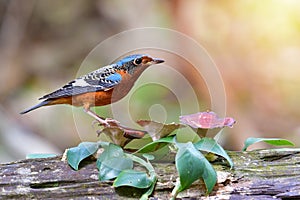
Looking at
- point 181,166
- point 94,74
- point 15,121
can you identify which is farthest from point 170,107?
point 181,166

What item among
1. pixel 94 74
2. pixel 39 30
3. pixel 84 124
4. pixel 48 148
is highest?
pixel 94 74

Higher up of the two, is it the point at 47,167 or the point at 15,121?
the point at 47,167

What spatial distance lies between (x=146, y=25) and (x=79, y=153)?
3220mm

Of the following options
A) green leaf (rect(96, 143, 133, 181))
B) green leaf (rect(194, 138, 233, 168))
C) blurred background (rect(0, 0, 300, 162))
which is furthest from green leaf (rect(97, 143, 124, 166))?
blurred background (rect(0, 0, 300, 162))

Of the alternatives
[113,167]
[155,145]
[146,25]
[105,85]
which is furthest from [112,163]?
[146,25]

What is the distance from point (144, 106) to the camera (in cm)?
394

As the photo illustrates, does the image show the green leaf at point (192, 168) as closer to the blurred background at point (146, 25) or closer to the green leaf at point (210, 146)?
the green leaf at point (210, 146)

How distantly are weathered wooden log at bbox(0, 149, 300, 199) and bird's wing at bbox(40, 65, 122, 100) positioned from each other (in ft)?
0.63

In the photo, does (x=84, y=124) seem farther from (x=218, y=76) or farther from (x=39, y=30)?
(x=39, y=30)

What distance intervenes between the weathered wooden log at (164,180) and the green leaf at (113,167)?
0.02 metres

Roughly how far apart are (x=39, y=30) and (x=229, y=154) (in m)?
3.47

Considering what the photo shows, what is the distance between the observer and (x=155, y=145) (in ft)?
4.94

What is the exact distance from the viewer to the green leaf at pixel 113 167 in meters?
1.47

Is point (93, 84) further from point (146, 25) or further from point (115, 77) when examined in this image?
point (146, 25)
